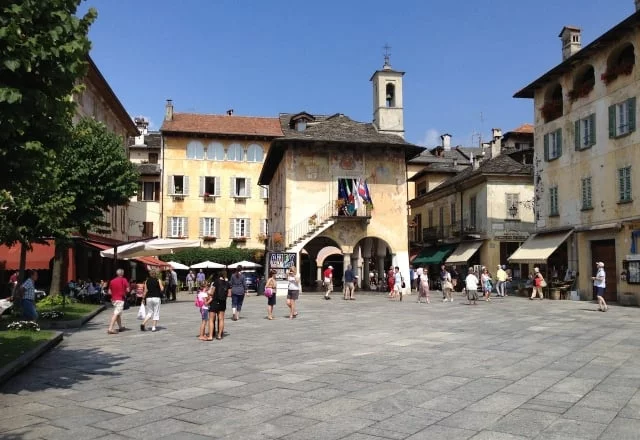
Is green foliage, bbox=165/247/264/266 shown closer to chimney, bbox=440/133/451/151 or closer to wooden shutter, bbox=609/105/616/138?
chimney, bbox=440/133/451/151

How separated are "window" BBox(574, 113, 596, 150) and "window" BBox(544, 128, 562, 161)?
143 cm

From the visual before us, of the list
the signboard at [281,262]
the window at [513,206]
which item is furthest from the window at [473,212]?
the signboard at [281,262]

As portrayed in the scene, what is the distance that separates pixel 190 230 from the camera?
50.4 metres

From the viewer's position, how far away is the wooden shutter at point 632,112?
24.0 metres

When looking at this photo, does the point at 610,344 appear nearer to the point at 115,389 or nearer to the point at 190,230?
the point at 115,389

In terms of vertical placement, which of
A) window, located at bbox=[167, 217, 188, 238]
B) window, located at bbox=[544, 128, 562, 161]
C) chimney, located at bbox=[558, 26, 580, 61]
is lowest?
window, located at bbox=[167, 217, 188, 238]

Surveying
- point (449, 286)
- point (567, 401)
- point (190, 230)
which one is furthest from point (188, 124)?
point (567, 401)

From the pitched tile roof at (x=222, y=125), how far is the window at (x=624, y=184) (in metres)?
31.9

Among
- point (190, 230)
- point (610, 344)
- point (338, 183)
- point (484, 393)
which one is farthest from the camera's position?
point (190, 230)

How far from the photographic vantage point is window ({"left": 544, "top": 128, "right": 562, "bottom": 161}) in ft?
97.0

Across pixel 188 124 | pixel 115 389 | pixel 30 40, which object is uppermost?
pixel 188 124

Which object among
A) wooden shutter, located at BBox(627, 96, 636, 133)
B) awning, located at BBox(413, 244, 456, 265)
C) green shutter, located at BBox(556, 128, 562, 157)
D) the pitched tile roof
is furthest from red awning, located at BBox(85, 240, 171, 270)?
wooden shutter, located at BBox(627, 96, 636, 133)

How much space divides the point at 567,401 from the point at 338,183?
28.8m

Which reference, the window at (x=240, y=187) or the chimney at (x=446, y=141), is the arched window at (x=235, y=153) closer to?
the window at (x=240, y=187)
